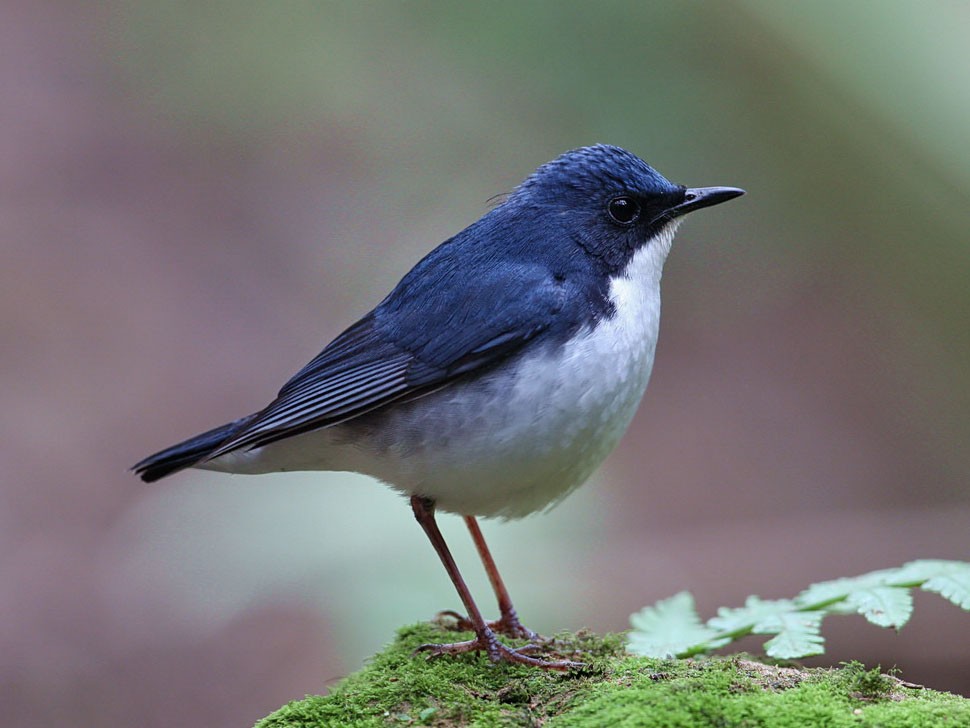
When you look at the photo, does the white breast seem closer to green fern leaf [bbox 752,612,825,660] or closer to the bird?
the bird

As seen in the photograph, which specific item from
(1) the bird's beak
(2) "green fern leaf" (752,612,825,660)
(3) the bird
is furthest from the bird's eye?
(2) "green fern leaf" (752,612,825,660)

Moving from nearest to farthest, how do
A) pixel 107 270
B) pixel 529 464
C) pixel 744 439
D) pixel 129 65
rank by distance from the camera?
pixel 529 464 < pixel 744 439 < pixel 107 270 < pixel 129 65

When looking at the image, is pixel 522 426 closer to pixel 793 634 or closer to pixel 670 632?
pixel 670 632

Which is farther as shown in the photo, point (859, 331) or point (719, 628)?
point (859, 331)

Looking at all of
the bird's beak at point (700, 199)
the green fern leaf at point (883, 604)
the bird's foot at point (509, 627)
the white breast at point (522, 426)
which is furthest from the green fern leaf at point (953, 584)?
the bird's beak at point (700, 199)

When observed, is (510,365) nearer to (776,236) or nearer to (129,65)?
(776,236)

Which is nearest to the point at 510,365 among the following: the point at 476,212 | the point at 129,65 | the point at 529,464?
the point at 529,464
